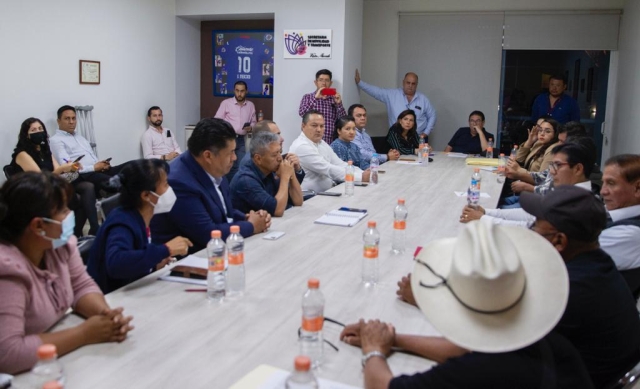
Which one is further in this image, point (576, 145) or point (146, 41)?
point (146, 41)

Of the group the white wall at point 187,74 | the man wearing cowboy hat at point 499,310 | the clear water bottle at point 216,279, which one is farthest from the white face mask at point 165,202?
the white wall at point 187,74

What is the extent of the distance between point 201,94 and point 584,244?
25.5 feet

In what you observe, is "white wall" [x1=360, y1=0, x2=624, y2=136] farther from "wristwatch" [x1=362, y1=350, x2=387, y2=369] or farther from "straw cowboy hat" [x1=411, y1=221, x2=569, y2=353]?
"straw cowboy hat" [x1=411, y1=221, x2=569, y2=353]

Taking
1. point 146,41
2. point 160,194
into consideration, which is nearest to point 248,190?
point 160,194

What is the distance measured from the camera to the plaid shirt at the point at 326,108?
715 centimetres

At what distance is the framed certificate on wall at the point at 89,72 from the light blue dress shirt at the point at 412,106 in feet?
11.3

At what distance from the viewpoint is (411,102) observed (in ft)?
26.4

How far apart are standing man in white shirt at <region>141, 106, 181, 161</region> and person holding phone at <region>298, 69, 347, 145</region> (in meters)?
1.82

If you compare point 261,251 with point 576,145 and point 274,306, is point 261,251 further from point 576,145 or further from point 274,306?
point 576,145

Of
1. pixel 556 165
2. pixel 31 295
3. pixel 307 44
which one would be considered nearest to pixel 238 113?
pixel 307 44

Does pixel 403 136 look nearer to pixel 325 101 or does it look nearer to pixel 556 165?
pixel 325 101

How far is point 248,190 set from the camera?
11.6 ft

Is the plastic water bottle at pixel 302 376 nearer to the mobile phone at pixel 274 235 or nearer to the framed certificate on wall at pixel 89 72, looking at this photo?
the mobile phone at pixel 274 235

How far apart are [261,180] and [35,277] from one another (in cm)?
201
